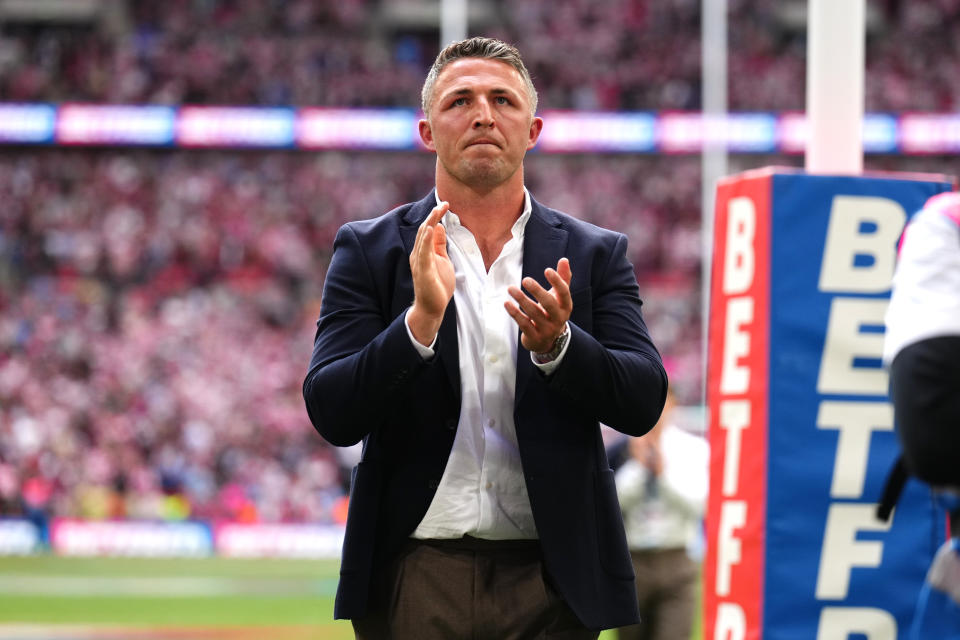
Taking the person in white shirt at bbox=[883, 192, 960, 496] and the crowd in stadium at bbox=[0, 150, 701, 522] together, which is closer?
the person in white shirt at bbox=[883, 192, 960, 496]

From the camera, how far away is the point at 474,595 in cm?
258

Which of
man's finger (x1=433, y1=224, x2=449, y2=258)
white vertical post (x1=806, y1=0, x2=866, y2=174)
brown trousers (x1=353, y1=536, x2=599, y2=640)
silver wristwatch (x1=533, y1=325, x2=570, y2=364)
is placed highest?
white vertical post (x1=806, y1=0, x2=866, y2=174)

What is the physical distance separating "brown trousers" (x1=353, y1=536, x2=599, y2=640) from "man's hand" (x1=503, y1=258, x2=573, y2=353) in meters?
0.45

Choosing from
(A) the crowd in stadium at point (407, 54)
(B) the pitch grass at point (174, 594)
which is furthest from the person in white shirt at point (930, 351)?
(A) the crowd in stadium at point (407, 54)

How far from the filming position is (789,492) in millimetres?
3951

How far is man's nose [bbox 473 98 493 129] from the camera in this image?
102 inches

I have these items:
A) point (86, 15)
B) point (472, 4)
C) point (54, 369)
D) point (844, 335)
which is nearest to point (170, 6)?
point (86, 15)

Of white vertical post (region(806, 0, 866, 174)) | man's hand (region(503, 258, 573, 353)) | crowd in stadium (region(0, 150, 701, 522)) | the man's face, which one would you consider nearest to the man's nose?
the man's face

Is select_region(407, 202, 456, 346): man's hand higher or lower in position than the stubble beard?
lower

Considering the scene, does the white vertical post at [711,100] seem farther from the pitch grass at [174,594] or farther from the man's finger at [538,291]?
the man's finger at [538,291]

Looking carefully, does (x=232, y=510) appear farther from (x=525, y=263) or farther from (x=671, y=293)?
(x=525, y=263)

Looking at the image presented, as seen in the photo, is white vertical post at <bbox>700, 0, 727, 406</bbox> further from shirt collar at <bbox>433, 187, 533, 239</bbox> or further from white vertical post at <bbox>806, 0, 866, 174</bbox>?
shirt collar at <bbox>433, 187, 533, 239</bbox>

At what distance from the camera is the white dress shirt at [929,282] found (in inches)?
74.4

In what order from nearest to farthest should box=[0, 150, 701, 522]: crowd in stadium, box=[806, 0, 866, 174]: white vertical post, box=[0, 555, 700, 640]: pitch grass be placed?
A: box=[806, 0, 866, 174]: white vertical post < box=[0, 555, 700, 640]: pitch grass < box=[0, 150, 701, 522]: crowd in stadium
